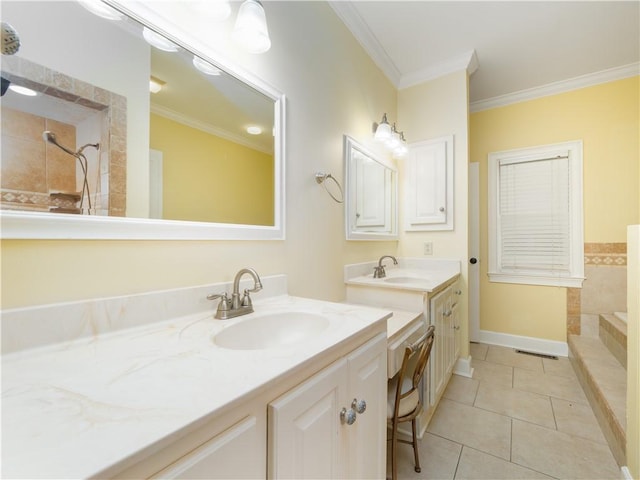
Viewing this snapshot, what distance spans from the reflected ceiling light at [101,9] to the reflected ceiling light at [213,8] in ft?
0.88

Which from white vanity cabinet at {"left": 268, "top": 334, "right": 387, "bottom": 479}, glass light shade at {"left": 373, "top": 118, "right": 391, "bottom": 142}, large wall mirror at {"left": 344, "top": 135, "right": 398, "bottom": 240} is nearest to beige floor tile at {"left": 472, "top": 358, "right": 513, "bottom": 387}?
large wall mirror at {"left": 344, "top": 135, "right": 398, "bottom": 240}

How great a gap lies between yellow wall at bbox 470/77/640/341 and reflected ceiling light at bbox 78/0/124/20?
333 cm

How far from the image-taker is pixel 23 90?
653 mm

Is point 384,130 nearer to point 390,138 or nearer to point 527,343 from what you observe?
point 390,138

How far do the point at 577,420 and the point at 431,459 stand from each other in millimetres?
1092

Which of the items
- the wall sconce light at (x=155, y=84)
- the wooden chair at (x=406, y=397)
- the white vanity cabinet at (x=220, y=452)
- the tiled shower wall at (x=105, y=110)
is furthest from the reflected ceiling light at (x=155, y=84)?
the wooden chair at (x=406, y=397)

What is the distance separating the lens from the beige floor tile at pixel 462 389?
200 cm

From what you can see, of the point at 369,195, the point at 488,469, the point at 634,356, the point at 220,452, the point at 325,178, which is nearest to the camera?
the point at 220,452

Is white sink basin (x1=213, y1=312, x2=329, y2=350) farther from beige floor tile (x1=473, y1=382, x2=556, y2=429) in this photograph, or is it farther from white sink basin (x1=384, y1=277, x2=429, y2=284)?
beige floor tile (x1=473, y1=382, x2=556, y2=429)

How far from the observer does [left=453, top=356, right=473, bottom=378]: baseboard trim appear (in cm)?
232

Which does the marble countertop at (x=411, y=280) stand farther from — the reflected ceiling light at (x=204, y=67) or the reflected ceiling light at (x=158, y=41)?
the reflected ceiling light at (x=158, y=41)

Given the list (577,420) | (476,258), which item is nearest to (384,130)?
(476,258)

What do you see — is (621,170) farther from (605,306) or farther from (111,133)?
(111,133)

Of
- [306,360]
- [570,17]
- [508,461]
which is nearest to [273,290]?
[306,360]
